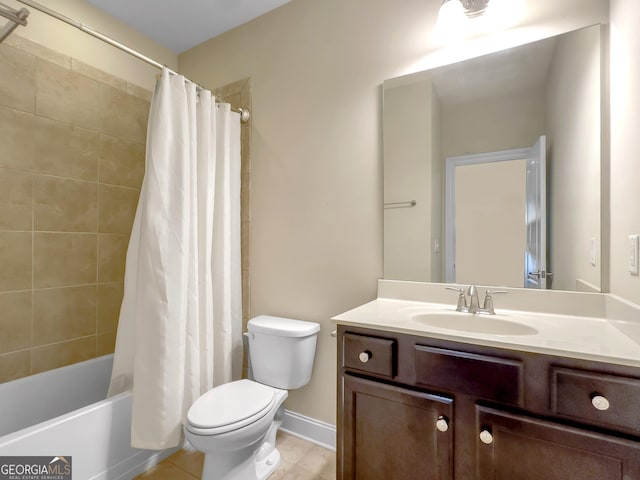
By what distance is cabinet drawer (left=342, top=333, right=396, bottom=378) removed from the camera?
1105 millimetres

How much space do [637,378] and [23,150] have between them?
107 inches

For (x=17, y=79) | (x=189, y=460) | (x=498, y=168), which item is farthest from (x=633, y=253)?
(x=17, y=79)

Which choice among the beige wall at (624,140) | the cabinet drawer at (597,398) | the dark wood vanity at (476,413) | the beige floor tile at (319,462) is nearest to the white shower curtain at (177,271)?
the beige floor tile at (319,462)

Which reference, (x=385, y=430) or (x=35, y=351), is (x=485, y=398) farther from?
(x=35, y=351)

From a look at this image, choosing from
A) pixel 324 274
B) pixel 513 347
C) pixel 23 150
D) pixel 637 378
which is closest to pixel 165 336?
pixel 324 274

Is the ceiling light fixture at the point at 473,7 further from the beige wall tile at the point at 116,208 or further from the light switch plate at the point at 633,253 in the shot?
the beige wall tile at the point at 116,208

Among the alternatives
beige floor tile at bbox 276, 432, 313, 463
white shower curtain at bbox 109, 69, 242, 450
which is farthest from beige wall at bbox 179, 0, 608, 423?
white shower curtain at bbox 109, 69, 242, 450

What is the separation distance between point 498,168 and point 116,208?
2.32m

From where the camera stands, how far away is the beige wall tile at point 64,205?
1.79 m

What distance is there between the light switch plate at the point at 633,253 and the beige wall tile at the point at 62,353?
271 centimetres

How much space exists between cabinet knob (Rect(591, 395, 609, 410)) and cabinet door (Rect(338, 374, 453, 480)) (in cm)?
36

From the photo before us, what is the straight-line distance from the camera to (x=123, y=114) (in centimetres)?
219

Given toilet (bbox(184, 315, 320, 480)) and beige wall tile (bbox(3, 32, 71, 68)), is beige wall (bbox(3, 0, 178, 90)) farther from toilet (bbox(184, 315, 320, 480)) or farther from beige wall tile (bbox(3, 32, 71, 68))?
toilet (bbox(184, 315, 320, 480))

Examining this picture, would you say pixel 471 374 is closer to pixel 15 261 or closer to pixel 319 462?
pixel 319 462
